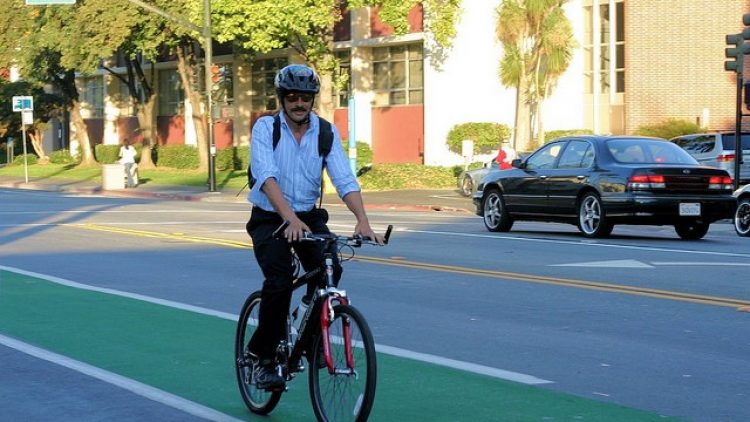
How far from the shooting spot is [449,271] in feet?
48.8

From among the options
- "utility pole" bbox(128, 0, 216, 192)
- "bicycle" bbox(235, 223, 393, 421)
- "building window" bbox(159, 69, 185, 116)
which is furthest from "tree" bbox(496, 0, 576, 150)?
"bicycle" bbox(235, 223, 393, 421)

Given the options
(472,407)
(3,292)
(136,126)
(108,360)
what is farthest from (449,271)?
(136,126)

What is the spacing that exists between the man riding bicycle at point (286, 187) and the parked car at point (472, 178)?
27904 millimetres

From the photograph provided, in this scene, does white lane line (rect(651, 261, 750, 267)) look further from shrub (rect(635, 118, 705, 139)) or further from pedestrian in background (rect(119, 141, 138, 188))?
pedestrian in background (rect(119, 141, 138, 188))

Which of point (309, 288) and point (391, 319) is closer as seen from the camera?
point (309, 288)

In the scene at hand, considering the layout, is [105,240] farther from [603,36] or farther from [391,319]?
[603,36]

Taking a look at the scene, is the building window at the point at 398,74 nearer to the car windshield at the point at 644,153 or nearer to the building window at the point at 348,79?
the building window at the point at 348,79

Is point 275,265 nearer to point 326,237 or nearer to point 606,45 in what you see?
point 326,237

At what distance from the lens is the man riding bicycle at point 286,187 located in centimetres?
687

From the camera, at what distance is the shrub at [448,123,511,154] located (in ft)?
142

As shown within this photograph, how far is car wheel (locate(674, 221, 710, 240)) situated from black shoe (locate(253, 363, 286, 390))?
43.9 feet

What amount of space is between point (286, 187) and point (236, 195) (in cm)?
Result: 2184

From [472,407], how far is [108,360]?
3026mm

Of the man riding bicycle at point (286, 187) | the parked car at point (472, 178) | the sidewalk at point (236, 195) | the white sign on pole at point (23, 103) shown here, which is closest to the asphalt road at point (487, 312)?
the man riding bicycle at point (286, 187)
